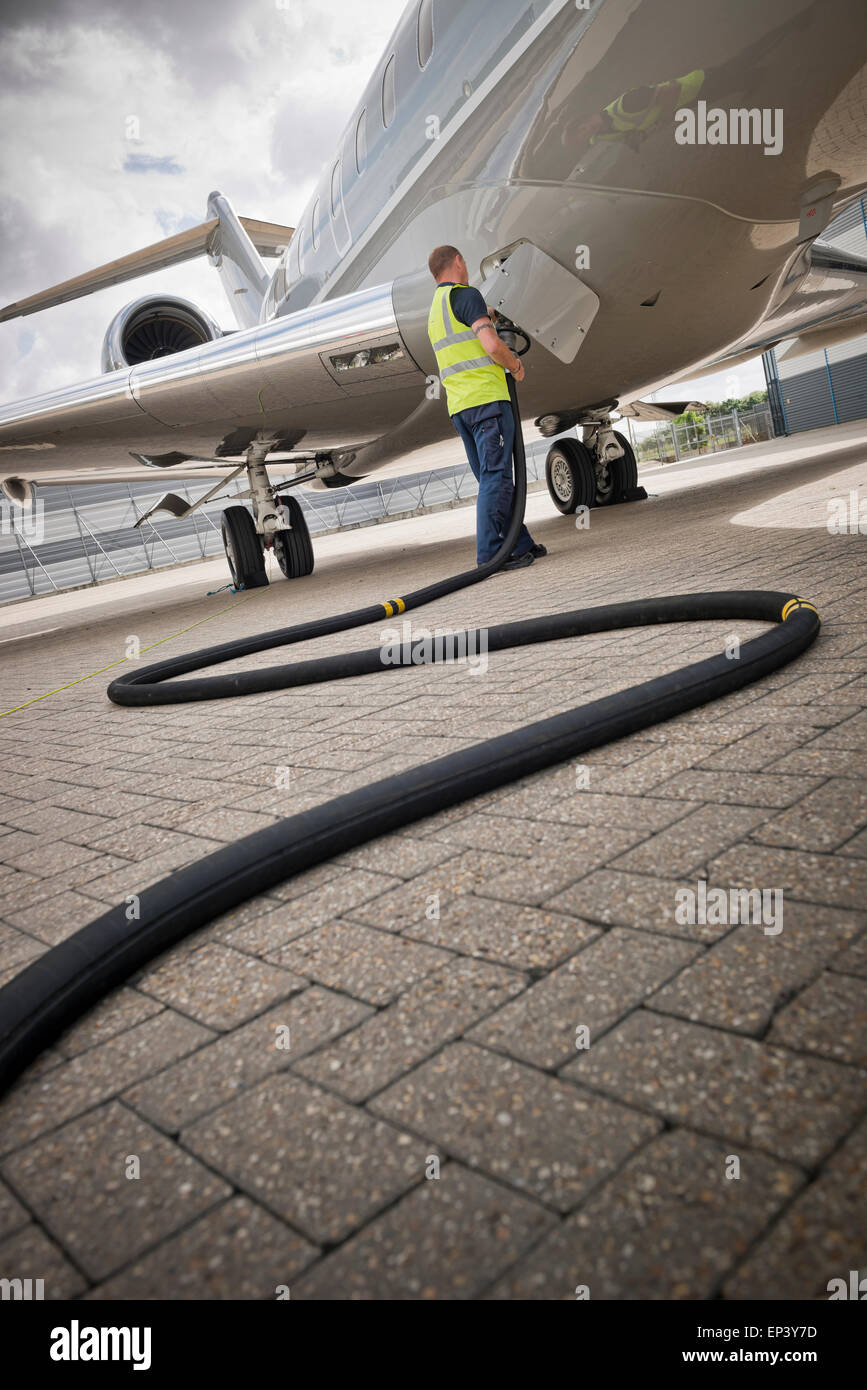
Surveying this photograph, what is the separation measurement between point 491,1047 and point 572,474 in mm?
10475

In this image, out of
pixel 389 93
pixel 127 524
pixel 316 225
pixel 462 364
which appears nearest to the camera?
pixel 462 364

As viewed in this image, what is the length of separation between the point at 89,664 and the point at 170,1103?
625cm

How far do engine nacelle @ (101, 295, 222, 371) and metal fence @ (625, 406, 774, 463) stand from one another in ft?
79.7

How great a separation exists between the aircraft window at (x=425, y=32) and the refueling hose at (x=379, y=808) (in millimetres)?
5182

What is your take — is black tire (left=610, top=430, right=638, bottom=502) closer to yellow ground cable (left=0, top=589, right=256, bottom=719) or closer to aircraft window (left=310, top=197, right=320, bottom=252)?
aircraft window (left=310, top=197, right=320, bottom=252)

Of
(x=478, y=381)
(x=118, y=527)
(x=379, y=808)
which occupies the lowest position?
(x=379, y=808)

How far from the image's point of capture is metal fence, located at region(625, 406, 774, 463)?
104 ft

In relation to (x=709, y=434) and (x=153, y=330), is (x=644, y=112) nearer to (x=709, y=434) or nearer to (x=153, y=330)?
(x=153, y=330)

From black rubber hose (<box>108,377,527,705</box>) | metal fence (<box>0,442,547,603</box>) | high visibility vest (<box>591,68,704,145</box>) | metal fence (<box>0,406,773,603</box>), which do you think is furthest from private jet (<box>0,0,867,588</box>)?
metal fence (<box>0,406,773,603</box>)

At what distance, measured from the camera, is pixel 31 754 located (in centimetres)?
403

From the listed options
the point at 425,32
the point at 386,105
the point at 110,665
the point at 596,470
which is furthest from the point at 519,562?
the point at 596,470

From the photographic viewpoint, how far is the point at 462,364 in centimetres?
630

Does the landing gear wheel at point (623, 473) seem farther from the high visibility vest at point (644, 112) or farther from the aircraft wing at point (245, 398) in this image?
the high visibility vest at point (644, 112)

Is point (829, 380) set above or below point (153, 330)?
below
